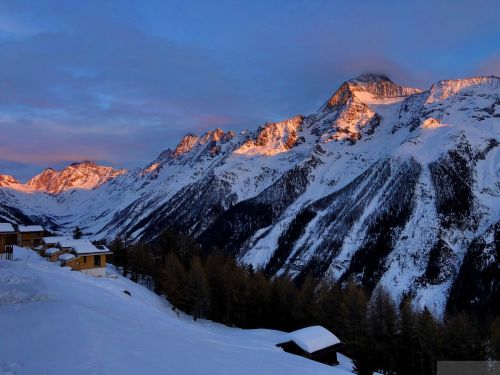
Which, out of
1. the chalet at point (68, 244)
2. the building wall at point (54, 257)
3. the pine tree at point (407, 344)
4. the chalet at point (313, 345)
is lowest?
the pine tree at point (407, 344)

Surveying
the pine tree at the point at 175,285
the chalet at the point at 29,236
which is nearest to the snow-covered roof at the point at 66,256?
the pine tree at the point at 175,285

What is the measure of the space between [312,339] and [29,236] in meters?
75.4

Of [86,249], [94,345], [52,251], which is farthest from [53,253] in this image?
[94,345]

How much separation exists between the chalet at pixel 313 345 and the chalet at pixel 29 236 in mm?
69013

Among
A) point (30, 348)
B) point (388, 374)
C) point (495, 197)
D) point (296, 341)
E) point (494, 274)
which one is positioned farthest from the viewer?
point (495, 197)

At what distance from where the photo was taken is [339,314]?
61750 millimetres

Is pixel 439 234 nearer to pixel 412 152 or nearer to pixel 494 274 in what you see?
pixel 494 274

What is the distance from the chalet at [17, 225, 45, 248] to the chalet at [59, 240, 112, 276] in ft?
60.7

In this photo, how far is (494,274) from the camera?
110m

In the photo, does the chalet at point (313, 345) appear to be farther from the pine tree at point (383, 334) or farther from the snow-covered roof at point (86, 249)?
the snow-covered roof at point (86, 249)

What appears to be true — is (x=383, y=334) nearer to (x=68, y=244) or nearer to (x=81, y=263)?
(x=81, y=263)

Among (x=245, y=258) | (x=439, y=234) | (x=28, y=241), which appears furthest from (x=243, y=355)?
(x=245, y=258)

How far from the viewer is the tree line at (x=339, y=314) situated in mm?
54094

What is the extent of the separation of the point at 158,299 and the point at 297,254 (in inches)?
3602
